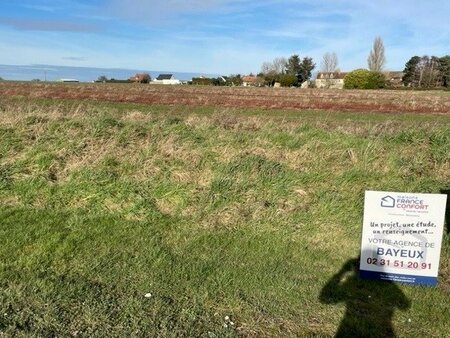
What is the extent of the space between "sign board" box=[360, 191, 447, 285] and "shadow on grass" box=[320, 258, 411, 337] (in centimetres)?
16

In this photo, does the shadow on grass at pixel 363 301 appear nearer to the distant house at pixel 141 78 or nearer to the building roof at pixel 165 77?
the distant house at pixel 141 78

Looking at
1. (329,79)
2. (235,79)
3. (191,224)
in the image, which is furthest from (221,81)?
(191,224)

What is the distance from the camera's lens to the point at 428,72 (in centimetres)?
8838

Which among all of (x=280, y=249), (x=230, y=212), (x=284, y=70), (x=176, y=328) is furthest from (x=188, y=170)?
(x=284, y=70)

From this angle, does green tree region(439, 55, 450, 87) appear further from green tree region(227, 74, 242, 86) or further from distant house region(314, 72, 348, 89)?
green tree region(227, 74, 242, 86)

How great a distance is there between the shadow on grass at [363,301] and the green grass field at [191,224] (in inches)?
0.9

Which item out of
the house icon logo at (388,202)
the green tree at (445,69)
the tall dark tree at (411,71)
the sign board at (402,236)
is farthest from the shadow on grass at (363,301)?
the green tree at (445,69)

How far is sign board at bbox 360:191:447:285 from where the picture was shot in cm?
418

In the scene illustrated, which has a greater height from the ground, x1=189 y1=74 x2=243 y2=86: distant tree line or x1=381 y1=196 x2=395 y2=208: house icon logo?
x1=189 y1=74 x2=243 y2=86: distant tree line

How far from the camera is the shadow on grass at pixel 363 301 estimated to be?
3.45 meters

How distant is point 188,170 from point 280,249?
89.3 inches

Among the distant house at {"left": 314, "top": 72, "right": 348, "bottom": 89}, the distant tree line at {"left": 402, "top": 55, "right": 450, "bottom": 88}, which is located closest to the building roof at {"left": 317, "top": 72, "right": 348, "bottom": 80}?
the distant house at {"left": 314, "top": 72, "right": 348, "bottom": 89}

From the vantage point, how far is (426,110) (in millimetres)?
30797

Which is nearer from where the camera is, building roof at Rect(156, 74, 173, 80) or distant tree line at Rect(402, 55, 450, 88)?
distant tree line at Rect(402, 55, 450, 88)
